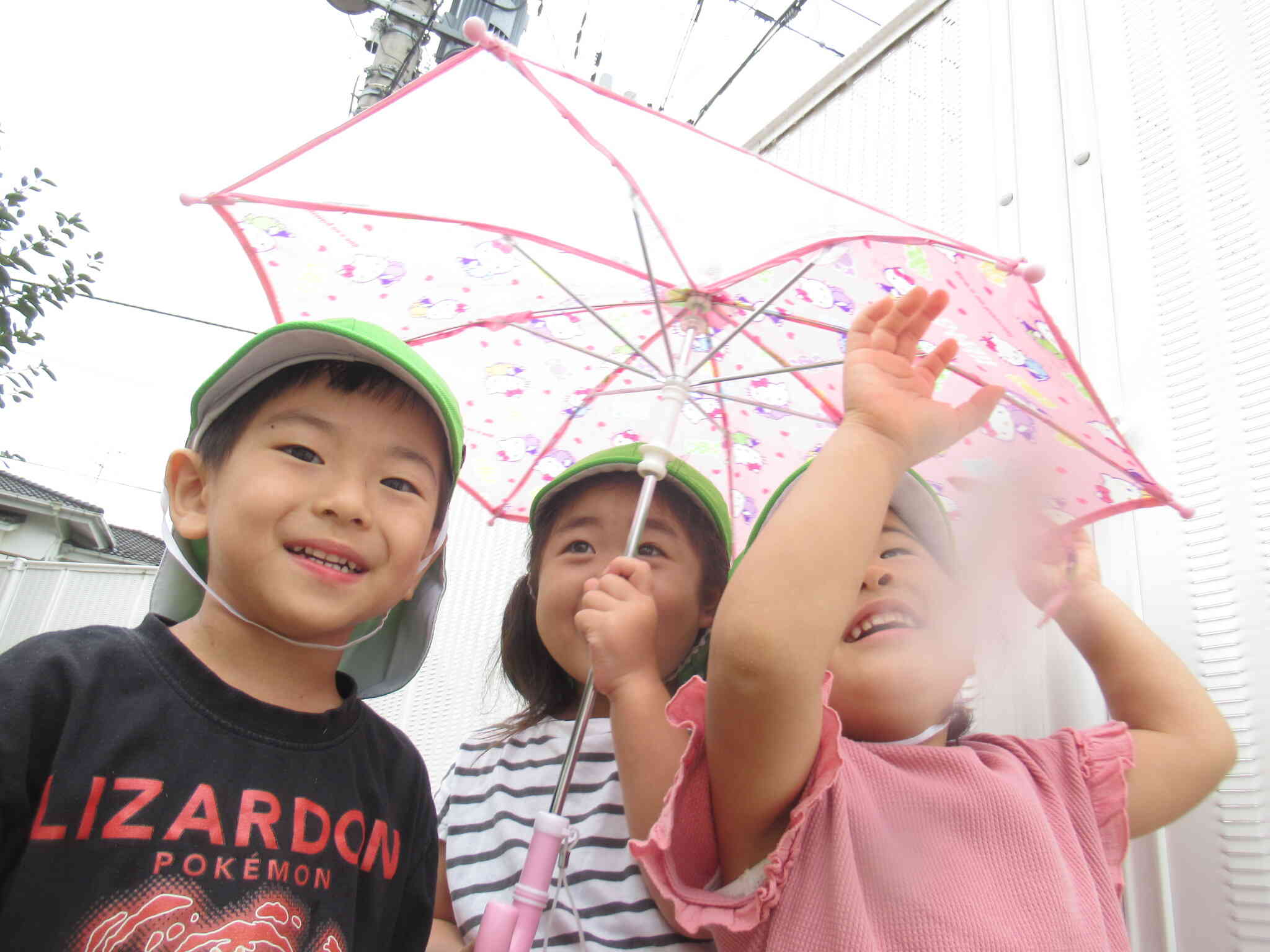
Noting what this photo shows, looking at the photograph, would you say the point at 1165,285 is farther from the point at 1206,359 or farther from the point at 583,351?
the point at 583,351

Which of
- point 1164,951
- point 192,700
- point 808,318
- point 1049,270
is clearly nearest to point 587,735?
point 192,700

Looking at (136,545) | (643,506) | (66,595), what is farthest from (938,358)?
(136,545)

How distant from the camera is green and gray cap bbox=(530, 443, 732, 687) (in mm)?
1477

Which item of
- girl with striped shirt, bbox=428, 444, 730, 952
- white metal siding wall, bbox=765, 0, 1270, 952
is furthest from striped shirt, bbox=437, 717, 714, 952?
white metal siding wall, bbox=765, 0, 1270, 952

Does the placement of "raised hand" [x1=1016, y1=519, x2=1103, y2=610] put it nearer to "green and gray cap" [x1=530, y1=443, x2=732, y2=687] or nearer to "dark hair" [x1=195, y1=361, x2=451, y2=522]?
"green and gray cap" [x1=530, y1=443, x2=732, y2=687]

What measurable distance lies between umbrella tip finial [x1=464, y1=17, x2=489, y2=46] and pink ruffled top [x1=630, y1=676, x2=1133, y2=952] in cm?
83

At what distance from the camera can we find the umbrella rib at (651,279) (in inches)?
51.9

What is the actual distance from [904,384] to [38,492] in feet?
54.1

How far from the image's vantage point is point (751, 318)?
4.54 ft

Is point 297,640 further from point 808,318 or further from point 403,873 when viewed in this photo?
point 808,318

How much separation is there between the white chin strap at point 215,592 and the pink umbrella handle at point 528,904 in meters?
0.36

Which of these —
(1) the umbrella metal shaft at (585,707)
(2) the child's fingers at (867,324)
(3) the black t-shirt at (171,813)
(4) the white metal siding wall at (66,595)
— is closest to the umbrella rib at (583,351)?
(1) the umbrella metal shaft at (585,707)

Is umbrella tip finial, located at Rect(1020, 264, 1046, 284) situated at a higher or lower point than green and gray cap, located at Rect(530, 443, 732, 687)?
higher

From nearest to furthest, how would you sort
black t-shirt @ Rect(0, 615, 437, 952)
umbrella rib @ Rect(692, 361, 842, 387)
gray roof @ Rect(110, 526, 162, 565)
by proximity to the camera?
black t-shirt @ Rect(0, 615, 437, 952) < umbrella rib @ Rect(692, 361, 842, 387) < gray roof @ Rect(110, 526, 162, 565)
